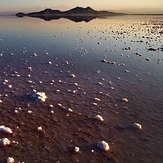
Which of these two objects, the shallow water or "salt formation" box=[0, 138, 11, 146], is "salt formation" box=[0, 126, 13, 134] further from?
"salt formation" box=[0, 138, 11, 146]

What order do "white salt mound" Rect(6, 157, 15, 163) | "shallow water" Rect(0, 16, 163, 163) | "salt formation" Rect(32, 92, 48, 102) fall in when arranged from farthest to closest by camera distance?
1. "salt formation" Rect(32, 92, 48, 102)
2. "shallow water" Rect(0, 16, 163, 163)
3. "white salt mound" Rect(6, 157, 15, 163)

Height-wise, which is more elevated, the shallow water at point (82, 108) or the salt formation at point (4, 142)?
the salt formation at point (4, 142)

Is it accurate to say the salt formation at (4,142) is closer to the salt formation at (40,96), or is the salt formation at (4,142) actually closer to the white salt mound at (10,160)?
the white salt mound at (10,160)

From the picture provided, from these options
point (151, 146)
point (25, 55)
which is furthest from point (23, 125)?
point (25, 55)

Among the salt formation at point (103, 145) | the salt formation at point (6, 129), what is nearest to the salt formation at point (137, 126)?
the salt formation at point (103, 145)

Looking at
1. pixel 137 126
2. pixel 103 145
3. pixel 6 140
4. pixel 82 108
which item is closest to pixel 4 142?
pixel 6 140

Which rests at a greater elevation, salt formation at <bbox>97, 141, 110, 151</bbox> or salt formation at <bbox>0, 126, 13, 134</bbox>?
salt formation at <bbox>0, 126, 13, 134</bbox>

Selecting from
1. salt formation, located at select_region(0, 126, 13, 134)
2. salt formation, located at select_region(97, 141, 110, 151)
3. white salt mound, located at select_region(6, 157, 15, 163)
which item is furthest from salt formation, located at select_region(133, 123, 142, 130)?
white salt mound, located at select_region(6, 157, 15, 163)

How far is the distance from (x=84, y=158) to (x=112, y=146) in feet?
5.00

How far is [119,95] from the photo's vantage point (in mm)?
17609

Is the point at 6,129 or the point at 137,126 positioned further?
the point at 137,126

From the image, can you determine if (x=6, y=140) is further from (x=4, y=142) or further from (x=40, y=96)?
(x=40, y=96)

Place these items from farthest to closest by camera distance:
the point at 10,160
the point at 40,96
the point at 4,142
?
1. the point at 40,96
2. the point at 4,142
3. the point at 10,160

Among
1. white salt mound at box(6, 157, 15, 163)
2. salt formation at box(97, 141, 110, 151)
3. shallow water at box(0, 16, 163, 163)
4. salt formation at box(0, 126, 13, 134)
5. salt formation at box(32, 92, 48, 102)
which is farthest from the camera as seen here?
salt formation at box(32, 92, 48, 102)
